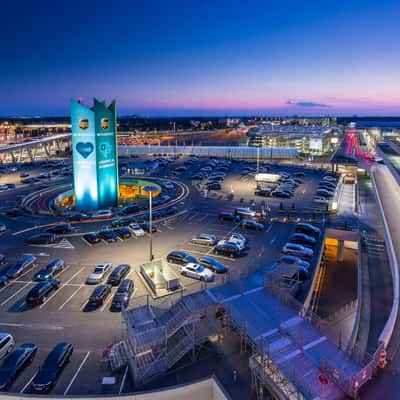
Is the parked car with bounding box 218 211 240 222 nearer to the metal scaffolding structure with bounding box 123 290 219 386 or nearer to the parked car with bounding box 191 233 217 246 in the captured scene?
the parked car with bounding box 191 233 217 246

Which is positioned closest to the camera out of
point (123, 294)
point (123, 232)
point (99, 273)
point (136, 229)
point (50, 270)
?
point (123, 294)

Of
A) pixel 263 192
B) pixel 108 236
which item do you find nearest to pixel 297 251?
pixel 108 236

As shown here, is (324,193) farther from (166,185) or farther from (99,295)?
(99,295)

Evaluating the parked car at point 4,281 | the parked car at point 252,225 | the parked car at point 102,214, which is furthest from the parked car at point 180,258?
the parked car at point 102,214

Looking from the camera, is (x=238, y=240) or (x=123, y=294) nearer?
(x=123, y=294)

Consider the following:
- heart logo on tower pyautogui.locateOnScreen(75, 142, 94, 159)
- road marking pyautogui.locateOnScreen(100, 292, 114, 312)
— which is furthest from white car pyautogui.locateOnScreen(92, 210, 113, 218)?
road marking pyautogui.locateOnScreen(100, 292, 114, 312)

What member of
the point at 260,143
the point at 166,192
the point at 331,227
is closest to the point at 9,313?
the point at 331,227

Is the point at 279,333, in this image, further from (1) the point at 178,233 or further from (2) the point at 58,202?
(2) the point at 58,202
